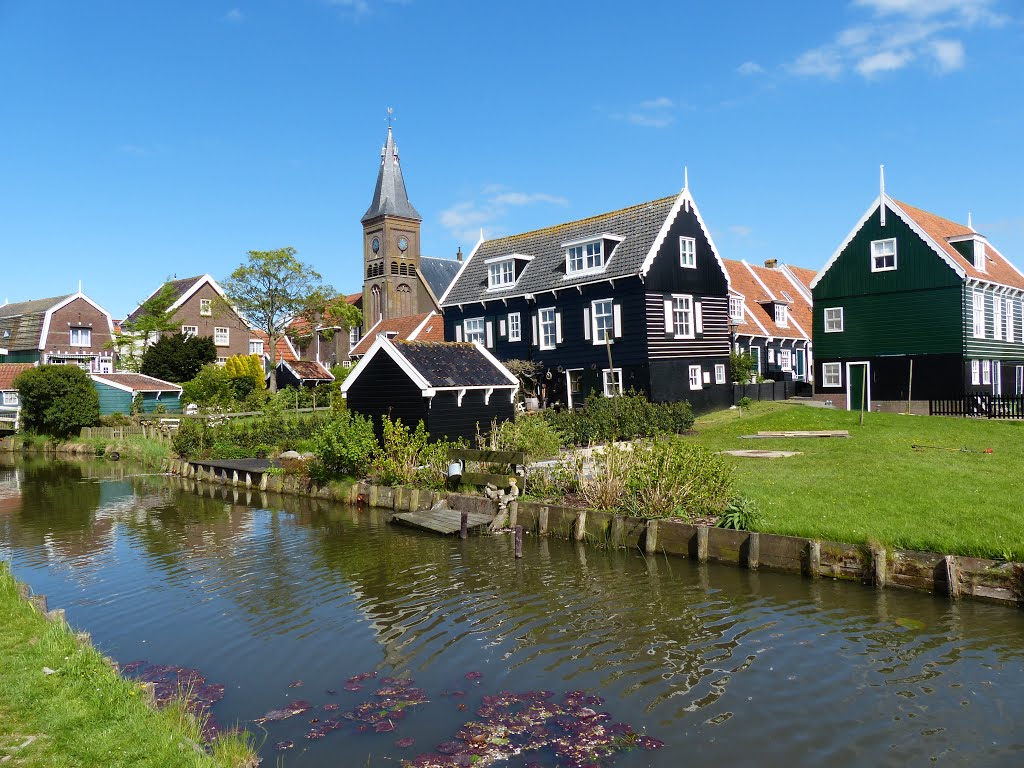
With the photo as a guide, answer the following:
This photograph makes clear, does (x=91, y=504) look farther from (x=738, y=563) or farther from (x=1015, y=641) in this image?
(x=1015, y=641)

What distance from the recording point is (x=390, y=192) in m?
82.1

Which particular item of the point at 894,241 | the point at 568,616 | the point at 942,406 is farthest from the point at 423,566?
the point at 894,241

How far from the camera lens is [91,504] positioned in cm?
2772

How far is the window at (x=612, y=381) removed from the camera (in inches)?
1458

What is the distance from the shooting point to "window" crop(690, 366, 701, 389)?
37.9 meters

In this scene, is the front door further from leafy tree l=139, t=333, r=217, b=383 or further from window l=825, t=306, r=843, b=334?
leafy tree l=139, t=333, r=217, b=383

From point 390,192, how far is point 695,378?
5386cm

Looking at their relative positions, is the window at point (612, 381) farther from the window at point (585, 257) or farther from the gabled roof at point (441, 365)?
the gabled roof at point (441, 365)

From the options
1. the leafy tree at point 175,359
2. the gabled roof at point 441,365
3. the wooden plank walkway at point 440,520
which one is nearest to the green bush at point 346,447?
the gabled roof at point 441,365

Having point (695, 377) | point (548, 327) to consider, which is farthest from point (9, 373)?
point (695, 377)

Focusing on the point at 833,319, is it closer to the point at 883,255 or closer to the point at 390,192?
the point at 883,255

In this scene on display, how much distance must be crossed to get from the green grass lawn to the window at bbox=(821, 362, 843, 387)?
9.65 metres

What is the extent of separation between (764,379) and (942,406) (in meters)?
13.6

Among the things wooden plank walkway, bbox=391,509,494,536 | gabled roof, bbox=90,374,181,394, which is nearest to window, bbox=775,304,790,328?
wooden plank walkway, bbox=391,509,494,536
